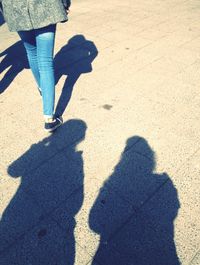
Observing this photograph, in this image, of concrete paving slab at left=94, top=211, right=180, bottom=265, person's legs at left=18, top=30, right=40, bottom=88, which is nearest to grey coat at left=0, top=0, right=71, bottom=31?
person's legs at left=18, top=30, right=40, bottom=88

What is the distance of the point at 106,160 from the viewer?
3105 millimetres

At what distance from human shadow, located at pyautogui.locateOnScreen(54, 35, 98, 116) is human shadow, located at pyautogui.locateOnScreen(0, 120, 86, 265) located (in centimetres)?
80

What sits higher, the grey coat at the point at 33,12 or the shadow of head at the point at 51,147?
the grey coat at the point at 33,12

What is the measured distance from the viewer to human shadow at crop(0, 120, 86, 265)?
7.54 feet

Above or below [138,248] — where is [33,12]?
above

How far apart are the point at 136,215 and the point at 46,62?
1.91 m

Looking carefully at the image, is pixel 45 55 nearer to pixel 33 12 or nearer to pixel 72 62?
pixel 33 12

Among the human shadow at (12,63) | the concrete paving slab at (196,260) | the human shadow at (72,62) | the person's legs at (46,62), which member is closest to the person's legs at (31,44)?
the person's legs at (46,62)

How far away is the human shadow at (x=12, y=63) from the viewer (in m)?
4.74

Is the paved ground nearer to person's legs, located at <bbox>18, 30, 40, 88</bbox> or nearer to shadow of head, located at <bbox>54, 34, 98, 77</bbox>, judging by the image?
shadow of head, located at <bbox>54, 34, 98, 77</bbox>

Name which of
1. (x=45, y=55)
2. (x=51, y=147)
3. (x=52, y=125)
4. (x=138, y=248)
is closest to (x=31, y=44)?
(x=45, y=55)

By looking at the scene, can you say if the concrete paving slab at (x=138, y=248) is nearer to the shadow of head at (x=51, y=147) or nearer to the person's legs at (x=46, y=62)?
the shadow of head at (x=51, y=147)

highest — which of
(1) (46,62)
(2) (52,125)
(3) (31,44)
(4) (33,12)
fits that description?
(4) (33,12)

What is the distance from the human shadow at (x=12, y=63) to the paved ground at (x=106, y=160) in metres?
0.02
